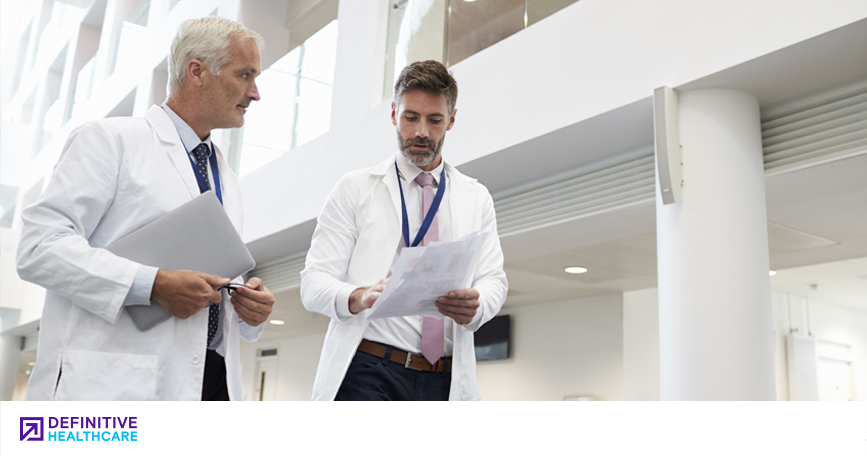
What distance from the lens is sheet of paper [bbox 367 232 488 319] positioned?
1524mm

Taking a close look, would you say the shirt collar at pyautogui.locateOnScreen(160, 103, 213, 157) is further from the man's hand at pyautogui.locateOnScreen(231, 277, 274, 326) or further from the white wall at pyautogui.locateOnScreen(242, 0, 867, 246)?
the white wall at pyautogui.locateOnScreen(242, 0, 867, 246)

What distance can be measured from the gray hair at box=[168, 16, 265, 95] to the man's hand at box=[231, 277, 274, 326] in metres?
0.50

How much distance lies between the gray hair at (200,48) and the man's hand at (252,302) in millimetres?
499

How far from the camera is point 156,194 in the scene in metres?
1.49

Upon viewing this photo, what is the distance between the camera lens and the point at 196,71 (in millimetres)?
1636

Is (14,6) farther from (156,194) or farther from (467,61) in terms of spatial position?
(156,194)

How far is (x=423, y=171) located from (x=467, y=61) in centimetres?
268

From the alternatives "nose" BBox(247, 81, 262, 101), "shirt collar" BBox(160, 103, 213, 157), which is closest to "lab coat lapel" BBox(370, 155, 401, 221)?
"nose" BBox(247, 81, 262, 101)

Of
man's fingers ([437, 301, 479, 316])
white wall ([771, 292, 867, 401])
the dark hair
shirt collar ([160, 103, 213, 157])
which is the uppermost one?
white wall ([771, 292, 867, 401])

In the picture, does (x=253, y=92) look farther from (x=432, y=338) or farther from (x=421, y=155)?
(x=432, y=338)
